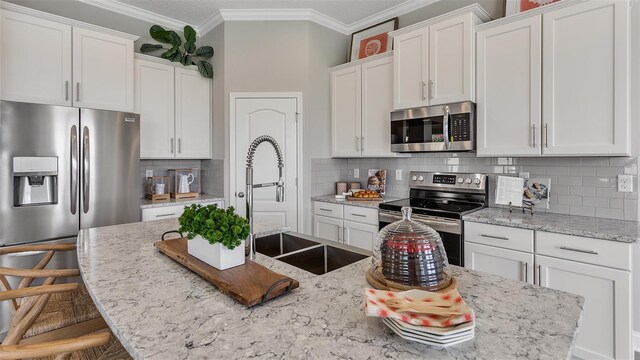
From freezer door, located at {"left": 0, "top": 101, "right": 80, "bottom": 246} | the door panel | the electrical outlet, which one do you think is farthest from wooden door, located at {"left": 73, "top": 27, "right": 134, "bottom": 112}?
the electrical outlet

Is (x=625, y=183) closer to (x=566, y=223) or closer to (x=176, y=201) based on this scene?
(x=566, y=223)

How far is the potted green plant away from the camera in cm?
116

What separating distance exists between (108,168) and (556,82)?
3596mm

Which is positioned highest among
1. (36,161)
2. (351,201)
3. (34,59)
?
(34,59)

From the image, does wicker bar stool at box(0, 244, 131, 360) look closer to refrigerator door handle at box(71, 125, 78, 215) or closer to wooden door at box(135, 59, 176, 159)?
refrigerator door handle at box(71, 125, 78, 215)

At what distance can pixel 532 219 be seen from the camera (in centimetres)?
230

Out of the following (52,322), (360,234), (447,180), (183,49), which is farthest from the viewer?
(183,49)

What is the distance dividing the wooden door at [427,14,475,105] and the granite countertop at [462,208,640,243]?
0.98 meters

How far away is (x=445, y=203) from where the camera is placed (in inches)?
117

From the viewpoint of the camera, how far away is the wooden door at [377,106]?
11.0 ft

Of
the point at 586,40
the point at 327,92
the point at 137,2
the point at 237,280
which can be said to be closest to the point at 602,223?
the point at 586,40

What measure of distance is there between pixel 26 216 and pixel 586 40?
417 cm

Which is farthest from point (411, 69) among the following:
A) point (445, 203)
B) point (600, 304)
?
point (600, 304)

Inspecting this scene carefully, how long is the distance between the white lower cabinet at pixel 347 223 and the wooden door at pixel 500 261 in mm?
896
